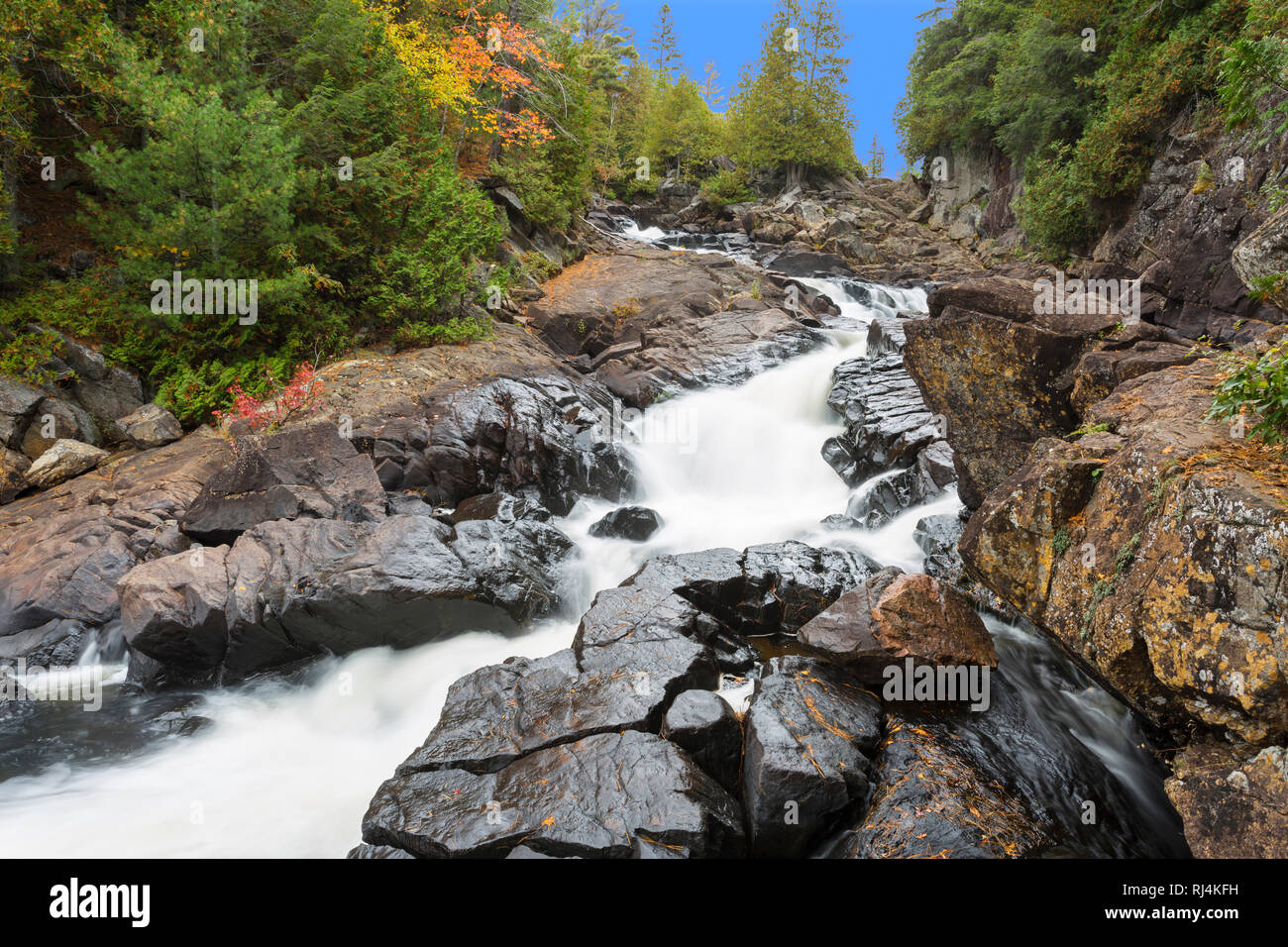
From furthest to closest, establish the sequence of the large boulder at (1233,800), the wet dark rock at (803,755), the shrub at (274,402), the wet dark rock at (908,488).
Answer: the shrub at (274,402)
the wet dark rock at (908,488)
the wet dark rock at (803,755)
the large boulder at (1233,800)

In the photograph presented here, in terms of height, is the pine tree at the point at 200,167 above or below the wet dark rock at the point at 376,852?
above

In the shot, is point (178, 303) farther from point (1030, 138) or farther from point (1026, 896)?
point (1030, 138)

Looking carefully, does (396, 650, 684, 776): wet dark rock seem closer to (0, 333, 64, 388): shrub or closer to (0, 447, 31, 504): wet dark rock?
(0, 447, 31, 504): wet dark rock

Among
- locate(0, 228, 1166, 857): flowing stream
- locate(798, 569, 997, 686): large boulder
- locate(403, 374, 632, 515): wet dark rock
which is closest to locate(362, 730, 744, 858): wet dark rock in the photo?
locate(0, 228, 1166, 857): flowing stream

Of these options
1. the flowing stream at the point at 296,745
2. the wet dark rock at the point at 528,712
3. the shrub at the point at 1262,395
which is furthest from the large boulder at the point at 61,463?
the shrub at the point at 1262,395

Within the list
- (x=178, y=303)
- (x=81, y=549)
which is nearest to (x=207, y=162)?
(x=178, y=303)

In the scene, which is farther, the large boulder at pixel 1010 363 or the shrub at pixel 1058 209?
the shrub at pixel 1058 209

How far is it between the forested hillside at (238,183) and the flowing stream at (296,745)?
6463 mm

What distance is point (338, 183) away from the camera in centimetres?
1237

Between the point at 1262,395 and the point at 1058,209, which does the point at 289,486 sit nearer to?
the point at 1262,395

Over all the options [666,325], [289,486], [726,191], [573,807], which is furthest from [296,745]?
[726,191]

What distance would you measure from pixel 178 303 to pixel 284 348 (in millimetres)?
1811

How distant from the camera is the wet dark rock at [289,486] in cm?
864

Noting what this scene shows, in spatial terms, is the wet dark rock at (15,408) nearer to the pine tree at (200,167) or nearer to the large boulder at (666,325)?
the pine tree at (200,167)
